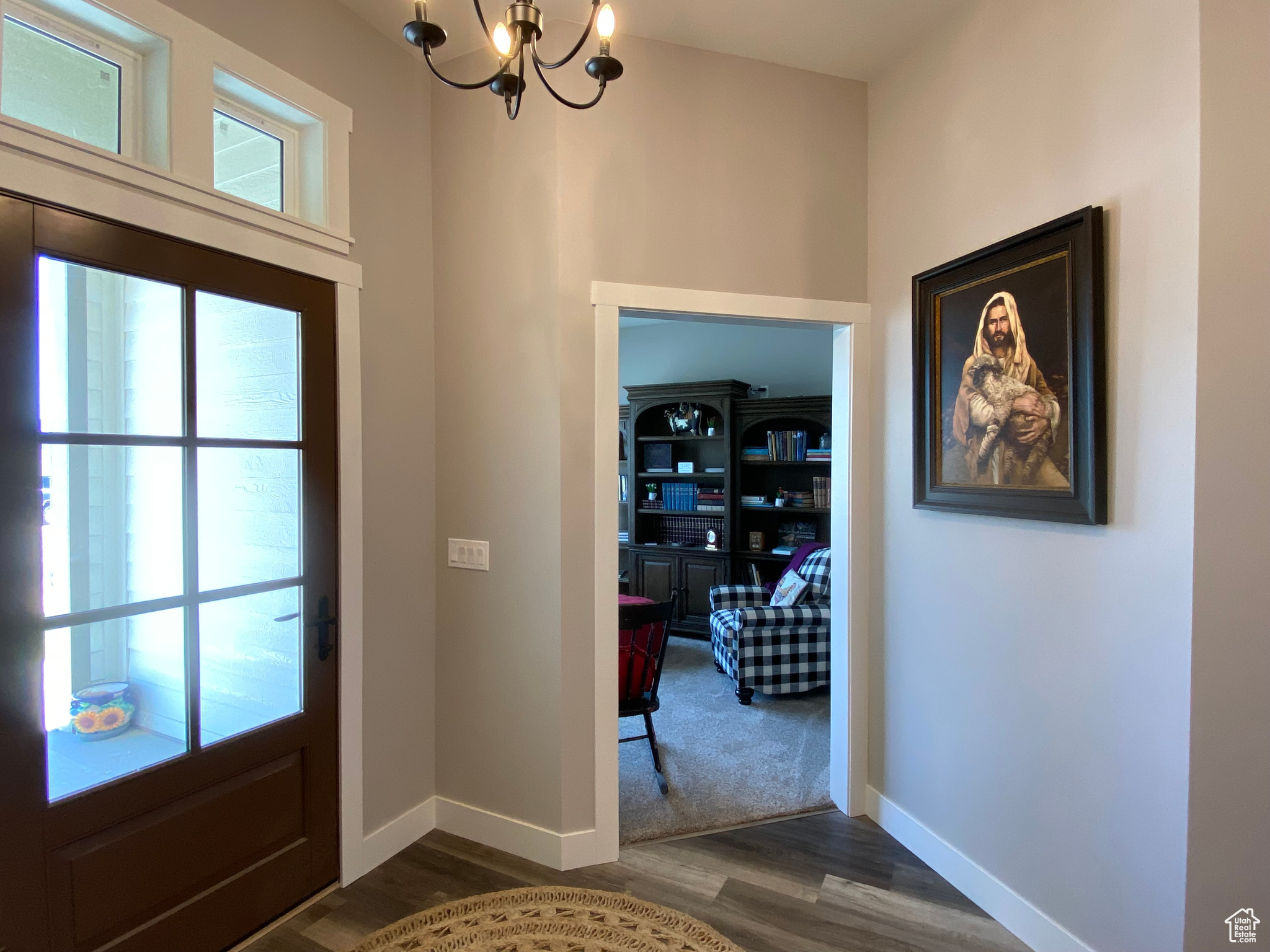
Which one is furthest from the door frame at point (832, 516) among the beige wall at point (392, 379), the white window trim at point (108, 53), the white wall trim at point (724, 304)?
the white window trim at point (108, 53)

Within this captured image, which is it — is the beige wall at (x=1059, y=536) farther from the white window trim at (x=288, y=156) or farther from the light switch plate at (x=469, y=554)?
the white window trim at (x=288, y=156)

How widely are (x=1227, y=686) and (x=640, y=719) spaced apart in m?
2.91

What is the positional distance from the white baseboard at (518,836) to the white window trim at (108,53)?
2.40m

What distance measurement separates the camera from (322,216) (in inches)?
85.9

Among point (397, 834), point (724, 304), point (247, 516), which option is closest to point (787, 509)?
point (724, 304)

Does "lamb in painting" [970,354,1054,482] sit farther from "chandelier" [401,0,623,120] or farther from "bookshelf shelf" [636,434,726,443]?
"bookshelf shelf" [636,434,726,443]

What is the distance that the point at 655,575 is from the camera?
587 cm

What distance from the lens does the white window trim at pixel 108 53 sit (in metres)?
1.56

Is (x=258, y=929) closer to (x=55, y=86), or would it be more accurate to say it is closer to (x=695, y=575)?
(x=55, y=86)

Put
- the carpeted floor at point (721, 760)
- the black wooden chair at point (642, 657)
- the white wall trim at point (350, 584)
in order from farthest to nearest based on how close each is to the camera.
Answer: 1. the black wooden chair at point (642, 657)
2. the carpeted floor at point (721, 760)
3. the white wall trim at point (350, 584)

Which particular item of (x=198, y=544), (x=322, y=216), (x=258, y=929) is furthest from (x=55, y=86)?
(x=258, y=929)

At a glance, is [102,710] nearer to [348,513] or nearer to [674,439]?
[348,513]

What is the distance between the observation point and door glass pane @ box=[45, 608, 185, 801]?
1592 millimetres

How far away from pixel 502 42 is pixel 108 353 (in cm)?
126
